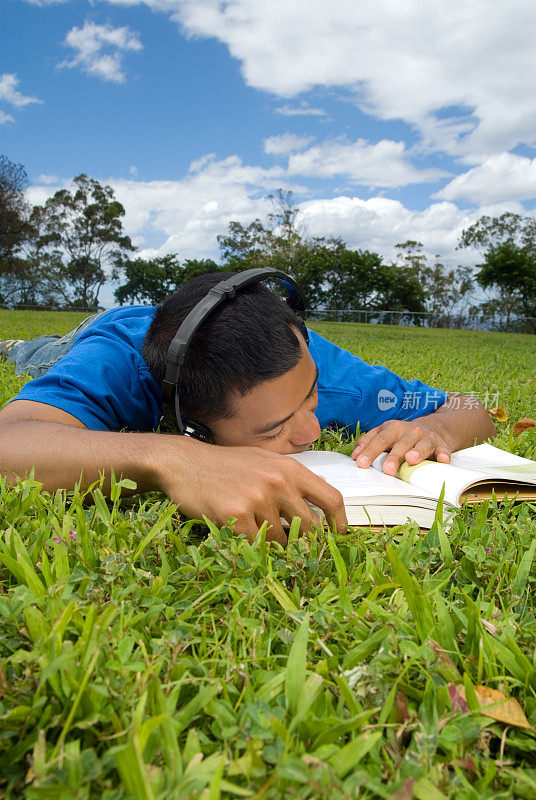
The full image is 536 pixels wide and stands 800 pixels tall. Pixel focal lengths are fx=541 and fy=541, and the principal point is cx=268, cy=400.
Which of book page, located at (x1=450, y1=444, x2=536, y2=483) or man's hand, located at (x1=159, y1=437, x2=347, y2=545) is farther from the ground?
man's hand, located at (x1=159, y1=437, x2=347, y2=545)

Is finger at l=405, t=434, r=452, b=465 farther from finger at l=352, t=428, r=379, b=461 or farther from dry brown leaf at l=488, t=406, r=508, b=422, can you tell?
dry brown leaf at l=488, t=406, r=508, b=422

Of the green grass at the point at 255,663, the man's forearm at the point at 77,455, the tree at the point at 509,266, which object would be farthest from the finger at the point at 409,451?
the tree at the point at 509,266

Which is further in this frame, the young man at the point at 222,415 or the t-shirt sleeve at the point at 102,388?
the t-shirt sleeve at the point at 102,388

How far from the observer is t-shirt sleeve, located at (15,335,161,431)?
77.0 inches

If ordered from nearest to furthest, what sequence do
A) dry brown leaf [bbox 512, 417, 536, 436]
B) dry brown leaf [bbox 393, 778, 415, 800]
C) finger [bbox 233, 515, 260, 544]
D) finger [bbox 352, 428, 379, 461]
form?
dry brown leaf [bbox 393, 778, 415, 800] < finger [bbox 233, 515, 260, 544] < finger [bbox 352, 428, 379, 461] < dry brown leaf [bbox 512, 417, 536, 436]

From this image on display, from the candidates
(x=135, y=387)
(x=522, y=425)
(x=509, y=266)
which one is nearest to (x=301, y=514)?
(x=135, y=387)

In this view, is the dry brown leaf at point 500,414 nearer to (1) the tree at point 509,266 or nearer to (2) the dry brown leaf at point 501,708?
(2) the dry brown leaf at point 501,708

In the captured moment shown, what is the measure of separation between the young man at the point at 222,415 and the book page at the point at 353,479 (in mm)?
76

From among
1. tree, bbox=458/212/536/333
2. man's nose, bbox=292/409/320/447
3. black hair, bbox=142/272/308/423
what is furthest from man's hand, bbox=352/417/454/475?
tree, bbox=458/212/536/333

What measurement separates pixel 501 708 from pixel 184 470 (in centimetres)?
92

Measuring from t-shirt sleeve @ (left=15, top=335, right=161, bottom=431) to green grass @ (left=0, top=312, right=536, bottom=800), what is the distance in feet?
1.94

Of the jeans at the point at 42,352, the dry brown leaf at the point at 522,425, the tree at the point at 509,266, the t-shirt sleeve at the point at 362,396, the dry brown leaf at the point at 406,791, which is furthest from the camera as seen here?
the tree at the point at 509,266

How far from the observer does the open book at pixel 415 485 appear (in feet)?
5.12

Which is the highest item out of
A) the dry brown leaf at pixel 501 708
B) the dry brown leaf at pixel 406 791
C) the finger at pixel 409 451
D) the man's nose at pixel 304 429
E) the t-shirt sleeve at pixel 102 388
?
the t-shirt sleeve at pixel 102 388
